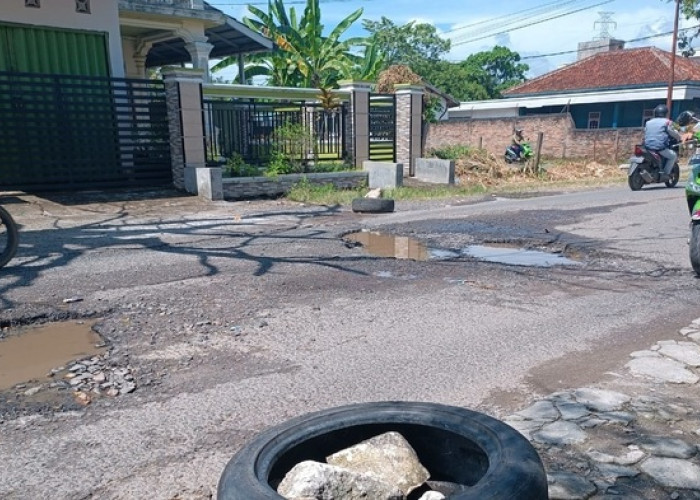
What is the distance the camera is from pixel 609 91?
1307 inches

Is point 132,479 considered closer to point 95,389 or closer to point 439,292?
point 95,389

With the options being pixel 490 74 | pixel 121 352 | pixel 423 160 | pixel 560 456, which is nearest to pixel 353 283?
pixel 121 352

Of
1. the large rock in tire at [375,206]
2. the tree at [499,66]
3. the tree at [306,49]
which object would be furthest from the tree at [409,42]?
the large rock in tire at [375,206]

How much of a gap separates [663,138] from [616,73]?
84.1 ft

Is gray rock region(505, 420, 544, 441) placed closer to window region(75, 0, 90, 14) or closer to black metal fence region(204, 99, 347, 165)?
black metal fence region(204, 99, 347, 165)

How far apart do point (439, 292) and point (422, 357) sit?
1.60m

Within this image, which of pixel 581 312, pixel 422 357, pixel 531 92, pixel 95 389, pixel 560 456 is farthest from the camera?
pixel 531 92

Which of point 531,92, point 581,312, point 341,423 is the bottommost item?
point 581,312

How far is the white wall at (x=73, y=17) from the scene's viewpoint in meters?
12.4

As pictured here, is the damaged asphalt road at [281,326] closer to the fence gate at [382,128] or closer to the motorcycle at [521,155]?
the fence gate at [382,128]

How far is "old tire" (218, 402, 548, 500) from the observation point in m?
2.00

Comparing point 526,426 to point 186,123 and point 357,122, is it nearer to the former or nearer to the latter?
point 186,123

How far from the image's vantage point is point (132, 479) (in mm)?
2600

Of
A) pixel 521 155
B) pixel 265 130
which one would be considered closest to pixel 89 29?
pixel 265 130
